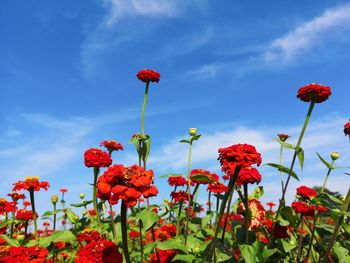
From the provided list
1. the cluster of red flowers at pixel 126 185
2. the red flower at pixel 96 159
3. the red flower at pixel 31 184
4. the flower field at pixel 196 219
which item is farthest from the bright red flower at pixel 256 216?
the red flower at pixel 31 184

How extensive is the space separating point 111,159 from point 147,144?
601 millimetres

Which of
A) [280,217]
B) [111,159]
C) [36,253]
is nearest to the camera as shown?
[36,253]

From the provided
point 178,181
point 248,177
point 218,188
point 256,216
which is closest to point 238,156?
point 248,177

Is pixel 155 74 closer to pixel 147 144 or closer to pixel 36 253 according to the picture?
pixel 147 144

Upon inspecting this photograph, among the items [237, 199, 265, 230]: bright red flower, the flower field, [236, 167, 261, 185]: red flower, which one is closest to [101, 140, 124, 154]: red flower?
the flower field

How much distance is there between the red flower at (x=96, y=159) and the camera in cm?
398

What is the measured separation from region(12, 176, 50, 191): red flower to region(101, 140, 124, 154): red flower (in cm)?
80

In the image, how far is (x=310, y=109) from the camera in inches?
148

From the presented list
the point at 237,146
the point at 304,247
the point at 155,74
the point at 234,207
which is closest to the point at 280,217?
the point at 234,207

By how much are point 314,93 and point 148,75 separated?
5.88 feet

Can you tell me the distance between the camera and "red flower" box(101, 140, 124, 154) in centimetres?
457

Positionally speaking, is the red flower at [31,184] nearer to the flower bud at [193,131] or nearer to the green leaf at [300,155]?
the flower bud at [193,131]

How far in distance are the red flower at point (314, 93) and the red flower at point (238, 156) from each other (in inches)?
57.4

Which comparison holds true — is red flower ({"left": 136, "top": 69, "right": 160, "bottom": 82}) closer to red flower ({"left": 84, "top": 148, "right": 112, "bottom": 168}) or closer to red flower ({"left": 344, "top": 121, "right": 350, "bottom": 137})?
red flower ({"left": 84, "top": 148, "right": 112, "bottom": 168})
